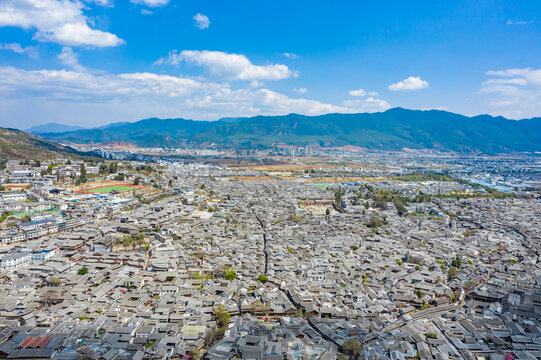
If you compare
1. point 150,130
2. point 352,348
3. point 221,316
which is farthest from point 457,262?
point 150,130

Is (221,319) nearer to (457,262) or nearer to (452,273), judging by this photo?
(452,273)

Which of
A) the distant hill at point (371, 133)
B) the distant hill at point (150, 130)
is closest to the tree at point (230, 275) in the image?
the distant hill at point (371, 133)

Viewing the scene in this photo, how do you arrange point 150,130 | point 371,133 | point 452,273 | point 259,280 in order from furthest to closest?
point 150,130 → point 371,133 → point 452,273 → point 259,280

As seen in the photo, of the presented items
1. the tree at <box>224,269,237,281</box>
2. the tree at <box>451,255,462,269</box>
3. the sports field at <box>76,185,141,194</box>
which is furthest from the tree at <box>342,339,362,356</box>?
the sports field at <box>76,185,141,194</box>

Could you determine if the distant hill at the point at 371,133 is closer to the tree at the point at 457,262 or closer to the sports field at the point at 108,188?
the sports field at the point at 108,188

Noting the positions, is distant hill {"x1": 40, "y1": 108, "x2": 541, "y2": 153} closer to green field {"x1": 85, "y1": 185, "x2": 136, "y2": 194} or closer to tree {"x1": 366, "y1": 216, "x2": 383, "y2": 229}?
green field {"x1": 85, "y1": 185, "x2": 136, "y2": 194}

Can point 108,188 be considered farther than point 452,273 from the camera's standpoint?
Yes

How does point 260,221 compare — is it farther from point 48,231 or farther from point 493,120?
point 493,120
